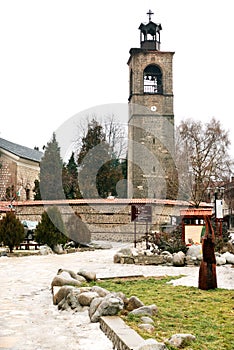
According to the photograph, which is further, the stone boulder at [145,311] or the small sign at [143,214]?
the small sign at [143,214]

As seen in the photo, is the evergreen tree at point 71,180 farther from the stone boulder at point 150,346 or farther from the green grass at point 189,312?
the stone boulder at point 150,346

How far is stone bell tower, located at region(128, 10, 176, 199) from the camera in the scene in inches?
1277

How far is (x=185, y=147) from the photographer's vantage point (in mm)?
33594

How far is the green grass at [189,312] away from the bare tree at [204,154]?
2496cm

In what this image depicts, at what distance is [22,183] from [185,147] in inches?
535

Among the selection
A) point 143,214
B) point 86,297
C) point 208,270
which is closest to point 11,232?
point 143,214

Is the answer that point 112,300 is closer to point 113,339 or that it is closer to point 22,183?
point 113,339

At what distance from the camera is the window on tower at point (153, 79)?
109 feet

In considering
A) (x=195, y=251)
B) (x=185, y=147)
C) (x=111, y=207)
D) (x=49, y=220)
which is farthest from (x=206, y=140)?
(x=195, y=251)

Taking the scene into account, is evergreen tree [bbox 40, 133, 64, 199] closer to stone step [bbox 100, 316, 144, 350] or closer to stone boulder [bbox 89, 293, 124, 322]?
stone boulder [bbox 89, 293, 124, 322]

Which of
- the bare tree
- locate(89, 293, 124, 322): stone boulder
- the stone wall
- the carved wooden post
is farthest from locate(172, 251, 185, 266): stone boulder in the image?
the bare tree

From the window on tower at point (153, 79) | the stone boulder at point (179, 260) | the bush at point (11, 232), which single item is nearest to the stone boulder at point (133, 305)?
the stone boulder at point (179, 260)

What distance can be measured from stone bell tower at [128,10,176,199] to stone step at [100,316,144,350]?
91.0 ft

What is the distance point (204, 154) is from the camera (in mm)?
32750
